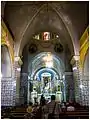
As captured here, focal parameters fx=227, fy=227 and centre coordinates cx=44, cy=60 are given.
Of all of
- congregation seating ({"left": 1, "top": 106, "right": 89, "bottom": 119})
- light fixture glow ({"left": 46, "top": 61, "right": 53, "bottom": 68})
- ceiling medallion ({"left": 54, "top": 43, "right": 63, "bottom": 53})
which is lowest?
congregation seating ({"left": 1, "top": 106, "right": 89, "bottom": 119})

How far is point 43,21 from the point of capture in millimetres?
15570

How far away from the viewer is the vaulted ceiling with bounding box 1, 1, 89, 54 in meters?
14.1

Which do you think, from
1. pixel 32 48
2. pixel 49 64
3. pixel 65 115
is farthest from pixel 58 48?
pixel 65 115

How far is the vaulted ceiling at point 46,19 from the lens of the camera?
14.1m

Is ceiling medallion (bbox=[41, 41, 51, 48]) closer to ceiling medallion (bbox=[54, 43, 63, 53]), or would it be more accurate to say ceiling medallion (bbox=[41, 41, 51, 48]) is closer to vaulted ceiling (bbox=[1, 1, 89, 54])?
ceiling medallion (bbox=[54, 43, 63, 53])

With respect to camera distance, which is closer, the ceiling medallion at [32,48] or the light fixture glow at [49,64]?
the ceiling medallion at [32,48]

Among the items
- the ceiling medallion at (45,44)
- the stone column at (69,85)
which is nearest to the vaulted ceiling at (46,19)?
the stone column at (69,85)

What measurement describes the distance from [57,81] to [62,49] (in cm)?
868

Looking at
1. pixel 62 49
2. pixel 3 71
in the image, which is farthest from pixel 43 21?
pixel 62 49

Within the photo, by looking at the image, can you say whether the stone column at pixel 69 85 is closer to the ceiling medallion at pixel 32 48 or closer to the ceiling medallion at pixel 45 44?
the ceiling medallion at pixel 45 44

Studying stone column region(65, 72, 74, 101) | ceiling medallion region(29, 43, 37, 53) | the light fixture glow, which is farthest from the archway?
stone column region(65, 72, 74, 101)

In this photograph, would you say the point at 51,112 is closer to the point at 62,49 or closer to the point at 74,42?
the point at 74,42

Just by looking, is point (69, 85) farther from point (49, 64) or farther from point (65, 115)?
point (65, 115)

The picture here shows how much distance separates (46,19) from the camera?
1542 cm
